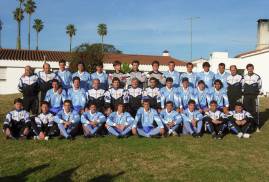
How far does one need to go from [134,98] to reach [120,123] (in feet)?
3.47

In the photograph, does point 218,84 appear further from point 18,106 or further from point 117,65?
point 18,106

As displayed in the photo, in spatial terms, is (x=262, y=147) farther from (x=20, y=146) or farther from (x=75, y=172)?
(x=20, y=146)

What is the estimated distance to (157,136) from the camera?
413 inches

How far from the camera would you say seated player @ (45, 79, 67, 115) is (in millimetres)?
11016

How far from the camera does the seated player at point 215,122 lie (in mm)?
10727

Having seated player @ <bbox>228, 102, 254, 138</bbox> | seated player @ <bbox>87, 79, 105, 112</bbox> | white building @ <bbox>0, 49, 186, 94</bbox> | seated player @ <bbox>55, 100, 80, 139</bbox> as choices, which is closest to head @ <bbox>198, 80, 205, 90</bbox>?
seated player @ <bbox>228, 102, 254, 138</bbox>

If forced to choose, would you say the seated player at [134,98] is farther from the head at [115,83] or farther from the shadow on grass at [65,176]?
the shadow on grass at [65,176]

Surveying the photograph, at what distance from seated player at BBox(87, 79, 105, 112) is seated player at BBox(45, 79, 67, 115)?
75 centimetres

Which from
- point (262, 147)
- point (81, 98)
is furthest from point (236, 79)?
point (81, 98)

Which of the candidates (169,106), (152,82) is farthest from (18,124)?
(169,106)

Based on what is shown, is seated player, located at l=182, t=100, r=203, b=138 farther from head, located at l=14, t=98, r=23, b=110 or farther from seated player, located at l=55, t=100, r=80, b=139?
head, located at l=14, t=98, r=23, b=110

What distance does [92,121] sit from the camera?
1055 centimetres

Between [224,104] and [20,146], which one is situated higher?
[224,104]

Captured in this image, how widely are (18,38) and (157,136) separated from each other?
3831cm
